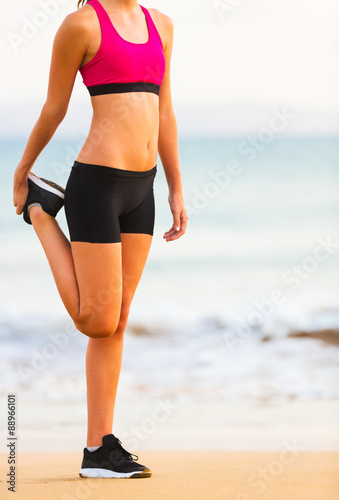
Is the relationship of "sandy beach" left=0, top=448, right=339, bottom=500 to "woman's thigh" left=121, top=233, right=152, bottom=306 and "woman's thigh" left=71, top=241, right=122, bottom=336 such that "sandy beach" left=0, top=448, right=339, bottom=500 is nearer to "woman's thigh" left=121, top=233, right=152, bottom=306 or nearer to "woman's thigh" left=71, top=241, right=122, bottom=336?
"woman's thigh" left=71, top=241, right=122, bottom=336

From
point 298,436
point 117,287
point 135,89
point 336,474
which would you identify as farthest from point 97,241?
point 298,436

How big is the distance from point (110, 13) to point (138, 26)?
126mm

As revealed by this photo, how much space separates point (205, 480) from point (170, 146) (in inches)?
54.4

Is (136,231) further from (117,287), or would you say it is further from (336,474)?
(336,474)

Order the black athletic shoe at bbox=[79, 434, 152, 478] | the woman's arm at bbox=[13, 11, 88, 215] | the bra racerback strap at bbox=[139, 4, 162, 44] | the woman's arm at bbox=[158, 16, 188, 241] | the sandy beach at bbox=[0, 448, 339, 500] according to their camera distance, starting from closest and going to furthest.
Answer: the sandy beach at bbox=[0, 448, 339, 500] < the woman's arm at bbox=[13, 11, 88, 215] < the black athletic shoe at bbox=[79, 434, 152, 478] < the bra racerback strap at bbox=[139, 4, 162, 44] < the woman's arm at bbox=[158, 16, 188, 241]

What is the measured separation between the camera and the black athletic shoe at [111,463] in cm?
274

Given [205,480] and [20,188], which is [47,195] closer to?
[20,188]

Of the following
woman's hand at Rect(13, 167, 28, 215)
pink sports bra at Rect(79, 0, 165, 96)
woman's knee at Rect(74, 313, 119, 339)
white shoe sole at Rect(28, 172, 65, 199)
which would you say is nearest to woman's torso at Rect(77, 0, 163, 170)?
pink sports bra at Rect(79, 0, 165, 96)

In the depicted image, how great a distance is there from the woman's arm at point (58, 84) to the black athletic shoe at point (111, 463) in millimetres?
1032

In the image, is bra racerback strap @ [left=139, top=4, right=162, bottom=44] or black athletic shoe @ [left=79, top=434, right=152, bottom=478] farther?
bra racerback strap @ [left=139, top=4, right=162, bottom=44]

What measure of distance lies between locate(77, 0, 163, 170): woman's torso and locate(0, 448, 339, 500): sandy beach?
47.4 inches

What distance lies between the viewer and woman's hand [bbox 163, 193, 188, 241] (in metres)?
3.02

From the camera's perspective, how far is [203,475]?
9.04 feet

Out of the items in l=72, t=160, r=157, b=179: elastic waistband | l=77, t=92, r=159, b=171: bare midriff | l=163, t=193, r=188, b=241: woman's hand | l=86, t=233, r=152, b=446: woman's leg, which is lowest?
l=86, t=233, r=152, b=446: woman's leg
